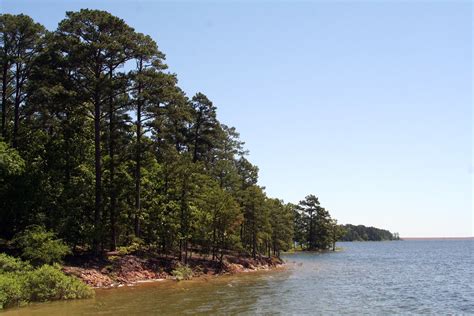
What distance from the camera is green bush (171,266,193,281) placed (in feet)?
120

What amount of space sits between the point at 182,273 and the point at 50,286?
15.0 metres

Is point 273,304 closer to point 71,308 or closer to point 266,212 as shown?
point 71,308

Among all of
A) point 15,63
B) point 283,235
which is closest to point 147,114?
point 15,63

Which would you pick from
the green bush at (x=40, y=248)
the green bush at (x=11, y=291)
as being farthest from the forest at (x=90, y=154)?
the green bush at (x=11, y=291)

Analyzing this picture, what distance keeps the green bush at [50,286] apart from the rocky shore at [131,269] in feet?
13.8

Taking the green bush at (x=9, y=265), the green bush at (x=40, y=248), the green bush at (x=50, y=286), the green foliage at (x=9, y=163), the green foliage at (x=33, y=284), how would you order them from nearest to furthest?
the green foliage at (x=33, y=284)
the green bush at (x=50, y=286)
the green bush at (x=9, y=265)
the green bush at (x=40, y=248)
the green foliage at (x=9, y=163)

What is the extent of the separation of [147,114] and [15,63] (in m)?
11.3

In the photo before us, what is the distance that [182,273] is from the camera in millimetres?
37406

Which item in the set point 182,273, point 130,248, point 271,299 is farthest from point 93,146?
point 271,299

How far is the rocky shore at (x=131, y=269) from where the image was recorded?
30.2 m

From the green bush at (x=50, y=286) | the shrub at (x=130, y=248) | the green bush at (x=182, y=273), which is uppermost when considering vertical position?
the shrub at (x=130, y=248)

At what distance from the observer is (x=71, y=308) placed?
70.7 feet

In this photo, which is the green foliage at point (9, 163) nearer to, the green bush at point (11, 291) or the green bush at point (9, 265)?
the green bush at point (9, 265)

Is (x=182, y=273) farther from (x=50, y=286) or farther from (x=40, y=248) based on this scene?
(x=50, y=286)
